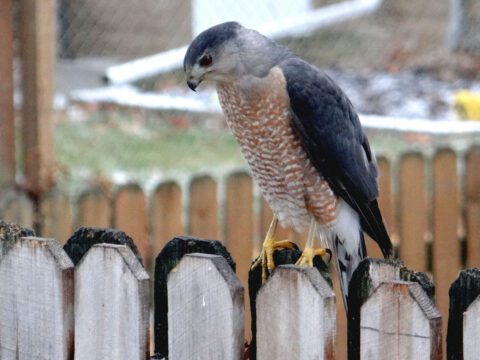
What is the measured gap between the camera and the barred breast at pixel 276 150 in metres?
3.74

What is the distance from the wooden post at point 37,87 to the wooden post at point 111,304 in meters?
2.78

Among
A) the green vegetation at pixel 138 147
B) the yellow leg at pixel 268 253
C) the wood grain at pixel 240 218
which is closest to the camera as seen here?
the yellow leg at pixel 268 253

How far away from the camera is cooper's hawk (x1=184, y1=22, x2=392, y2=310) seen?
3709mm

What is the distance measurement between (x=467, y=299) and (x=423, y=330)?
12 centimetres

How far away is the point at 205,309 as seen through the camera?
254 cm

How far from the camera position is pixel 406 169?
19.1 ft

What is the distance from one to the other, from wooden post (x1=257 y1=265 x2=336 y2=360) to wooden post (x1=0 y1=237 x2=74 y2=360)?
57 centimetres

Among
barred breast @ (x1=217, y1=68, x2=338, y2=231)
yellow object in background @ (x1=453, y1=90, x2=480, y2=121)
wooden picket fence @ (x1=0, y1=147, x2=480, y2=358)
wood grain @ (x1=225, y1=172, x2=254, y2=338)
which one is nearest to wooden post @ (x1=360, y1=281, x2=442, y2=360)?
barred breast @ (x1=217, y1=68, x2=338, y2=231)

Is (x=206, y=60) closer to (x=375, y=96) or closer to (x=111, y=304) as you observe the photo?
(x=111, y=304)

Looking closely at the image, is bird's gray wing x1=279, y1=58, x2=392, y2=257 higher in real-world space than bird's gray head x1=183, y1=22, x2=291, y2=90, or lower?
lower

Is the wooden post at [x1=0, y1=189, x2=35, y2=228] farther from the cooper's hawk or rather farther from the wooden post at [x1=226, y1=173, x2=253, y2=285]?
the cooper's hawk

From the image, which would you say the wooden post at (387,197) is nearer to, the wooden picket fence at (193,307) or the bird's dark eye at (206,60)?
the bird's dark eye at (206,60)

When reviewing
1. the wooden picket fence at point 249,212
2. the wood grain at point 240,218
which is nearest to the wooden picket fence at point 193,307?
the wooden picket fence at point 249,212

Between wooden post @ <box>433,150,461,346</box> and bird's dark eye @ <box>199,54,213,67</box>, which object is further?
wooden post @ <box>433,150,461,346</box>
